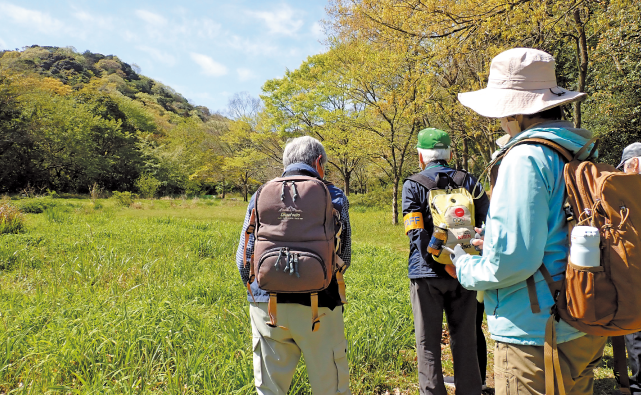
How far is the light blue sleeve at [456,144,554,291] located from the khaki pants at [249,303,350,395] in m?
0.98

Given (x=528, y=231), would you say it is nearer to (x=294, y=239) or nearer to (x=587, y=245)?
(x=587, y=245)

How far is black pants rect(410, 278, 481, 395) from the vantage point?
232 cm

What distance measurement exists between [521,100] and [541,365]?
41.6 inches

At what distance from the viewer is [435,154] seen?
2521mm

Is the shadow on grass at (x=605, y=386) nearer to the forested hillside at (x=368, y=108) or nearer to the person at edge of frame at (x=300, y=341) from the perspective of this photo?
the person at edge of frame at (x=300, y=341)

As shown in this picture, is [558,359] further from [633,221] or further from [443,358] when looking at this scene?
[443,358]

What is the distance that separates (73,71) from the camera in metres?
64.3

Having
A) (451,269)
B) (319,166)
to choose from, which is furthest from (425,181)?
(319,166)

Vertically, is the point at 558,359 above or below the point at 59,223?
above

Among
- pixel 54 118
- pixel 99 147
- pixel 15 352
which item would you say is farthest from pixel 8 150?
pixel 15 352

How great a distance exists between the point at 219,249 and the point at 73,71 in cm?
7551

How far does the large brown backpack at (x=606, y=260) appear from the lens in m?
1.15

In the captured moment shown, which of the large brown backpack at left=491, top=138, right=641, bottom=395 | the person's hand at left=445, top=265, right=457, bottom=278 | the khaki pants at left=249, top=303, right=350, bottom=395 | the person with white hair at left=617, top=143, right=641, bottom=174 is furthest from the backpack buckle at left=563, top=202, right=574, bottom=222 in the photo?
the person with white hair at left=617, top=143, right=641, bottom=174

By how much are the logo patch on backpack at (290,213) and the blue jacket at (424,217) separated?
922 mm
